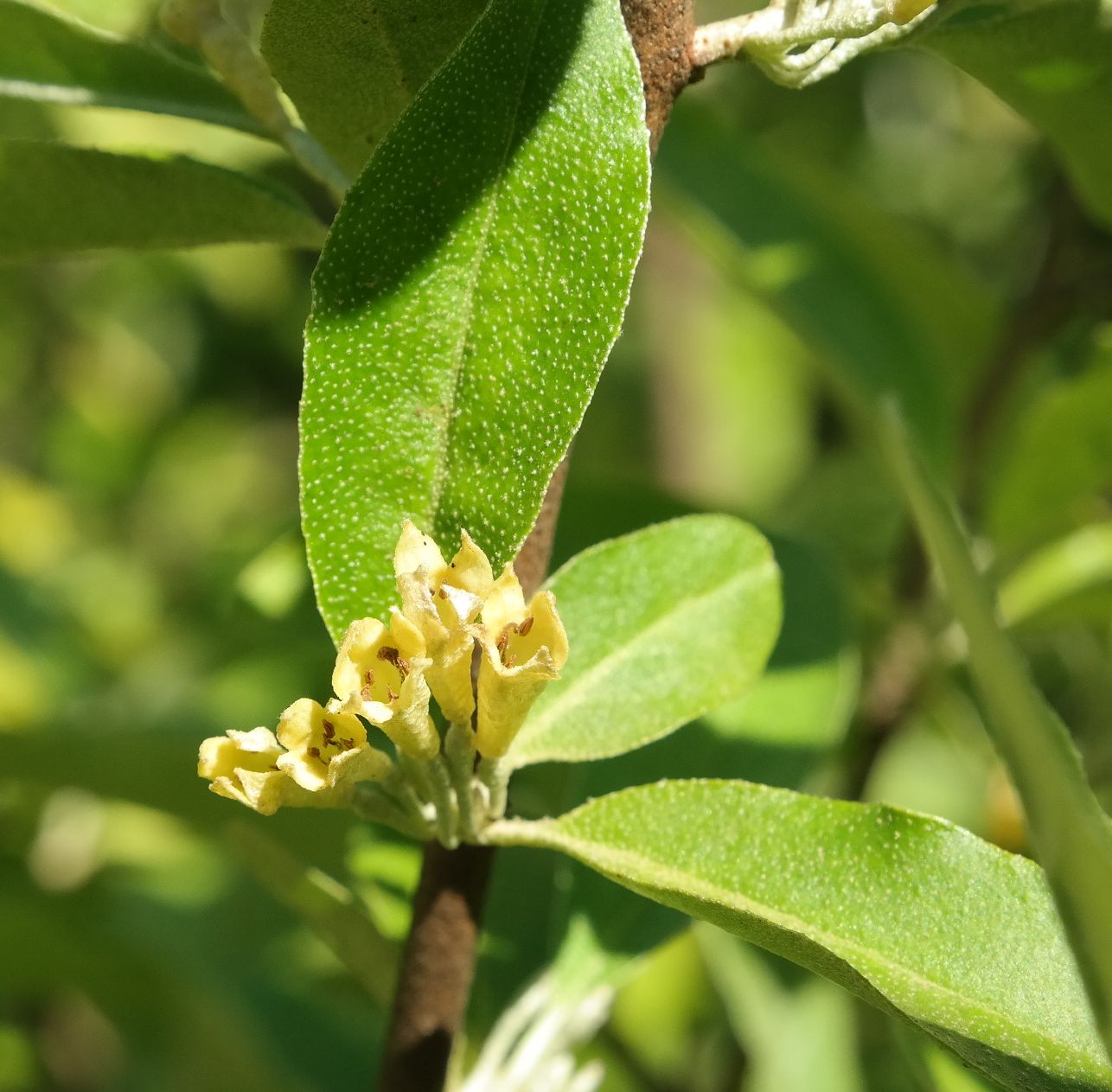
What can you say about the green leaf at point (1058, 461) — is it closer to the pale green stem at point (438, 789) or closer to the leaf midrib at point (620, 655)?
the leaf midrib at point (620, 655)

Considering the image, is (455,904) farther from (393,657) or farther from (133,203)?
(133,203)

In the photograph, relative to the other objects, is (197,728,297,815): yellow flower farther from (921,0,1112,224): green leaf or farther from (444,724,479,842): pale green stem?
(921,0,1112,224): green leaf

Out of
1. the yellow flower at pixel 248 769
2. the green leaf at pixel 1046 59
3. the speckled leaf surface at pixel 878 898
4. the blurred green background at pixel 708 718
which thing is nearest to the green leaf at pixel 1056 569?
the blurred green background at pixel 708 718

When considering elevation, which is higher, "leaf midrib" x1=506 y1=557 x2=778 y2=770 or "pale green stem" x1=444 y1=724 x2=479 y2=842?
"pale green stem" x1=444 y1=724 x2=479 y2=842

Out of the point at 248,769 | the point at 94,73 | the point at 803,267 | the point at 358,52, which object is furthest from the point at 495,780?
the point at 803,267

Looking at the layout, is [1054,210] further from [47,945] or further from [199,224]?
[47,945]

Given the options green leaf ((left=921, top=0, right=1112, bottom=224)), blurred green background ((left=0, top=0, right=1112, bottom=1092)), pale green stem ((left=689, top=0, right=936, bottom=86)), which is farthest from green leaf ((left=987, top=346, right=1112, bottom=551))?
pale green stem ((left=689, top=0, right=936, bottom=86))
